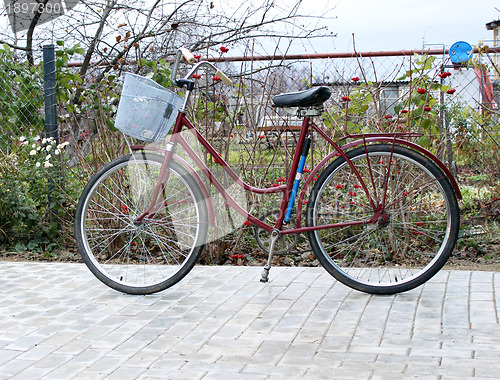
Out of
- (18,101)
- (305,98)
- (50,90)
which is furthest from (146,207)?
(18,101)

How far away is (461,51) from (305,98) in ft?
8.04

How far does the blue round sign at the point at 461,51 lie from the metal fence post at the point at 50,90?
339 cm

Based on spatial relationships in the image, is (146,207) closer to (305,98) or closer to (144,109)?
(144,109)

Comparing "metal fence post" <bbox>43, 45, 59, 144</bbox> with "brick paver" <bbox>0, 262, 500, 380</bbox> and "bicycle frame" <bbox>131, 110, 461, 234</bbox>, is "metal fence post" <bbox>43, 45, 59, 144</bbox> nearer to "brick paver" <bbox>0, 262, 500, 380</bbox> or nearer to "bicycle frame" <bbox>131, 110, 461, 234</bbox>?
"brick paver" <bbox>0, 262, 500, 380</bbox>

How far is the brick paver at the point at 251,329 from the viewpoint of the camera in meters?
2.80

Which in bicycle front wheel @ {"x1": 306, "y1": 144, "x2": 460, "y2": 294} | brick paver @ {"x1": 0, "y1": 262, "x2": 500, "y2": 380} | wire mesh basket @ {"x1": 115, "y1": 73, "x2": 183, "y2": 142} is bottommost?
brick paver @ {"x1": 0, "y1": 262, "x2": 500, "y2": 380}

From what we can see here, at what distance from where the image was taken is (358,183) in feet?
12.9

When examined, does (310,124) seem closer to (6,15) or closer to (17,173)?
(17,173)

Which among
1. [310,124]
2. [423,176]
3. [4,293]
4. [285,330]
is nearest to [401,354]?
[285,330]

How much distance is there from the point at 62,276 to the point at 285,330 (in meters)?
1.95

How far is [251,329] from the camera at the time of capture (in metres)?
3.30

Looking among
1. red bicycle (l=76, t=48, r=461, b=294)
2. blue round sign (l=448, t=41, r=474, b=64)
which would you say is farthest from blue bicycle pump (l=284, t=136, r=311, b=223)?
blue round sign (l=448, t=41, r=474, b=64)

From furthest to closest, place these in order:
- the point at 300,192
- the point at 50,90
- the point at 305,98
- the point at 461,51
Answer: the point at 50,90, the point at 461,51, the point at 300,192, the point at 305,98

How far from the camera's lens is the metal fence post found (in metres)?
5.59
